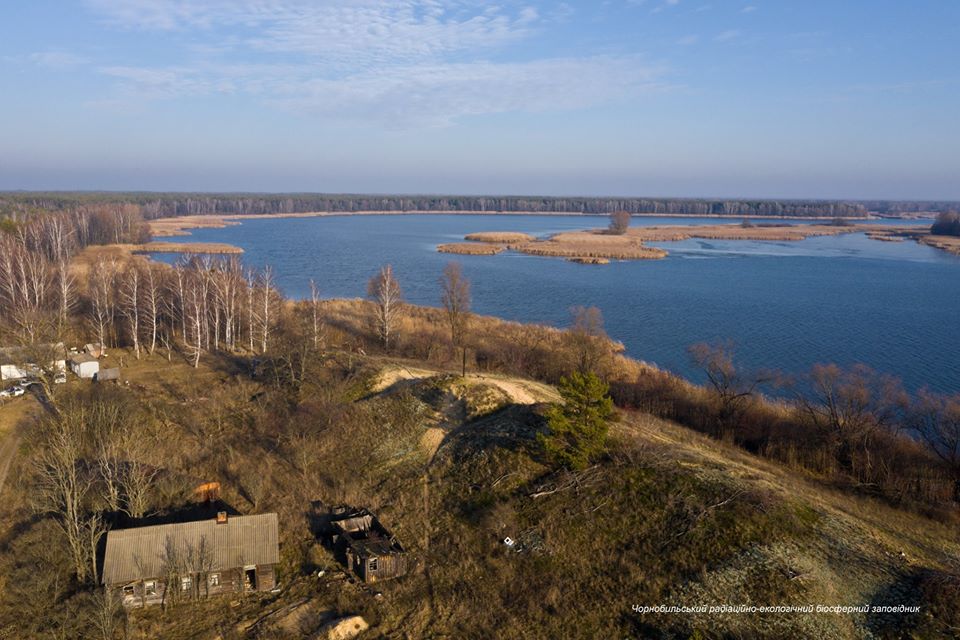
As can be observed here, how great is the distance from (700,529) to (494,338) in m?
25.1

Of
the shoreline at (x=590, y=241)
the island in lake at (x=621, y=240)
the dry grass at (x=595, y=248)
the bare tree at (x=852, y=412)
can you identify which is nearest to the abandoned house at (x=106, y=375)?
the bare tree at (x=852, y=412)

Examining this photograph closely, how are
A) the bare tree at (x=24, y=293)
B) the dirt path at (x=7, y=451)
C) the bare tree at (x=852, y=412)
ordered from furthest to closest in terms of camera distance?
the bare tree at (x=24, y=293) < the bare tree at (x=852, y=412) < the dirt path at (x=7, y=451)

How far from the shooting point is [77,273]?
59656 millimetres

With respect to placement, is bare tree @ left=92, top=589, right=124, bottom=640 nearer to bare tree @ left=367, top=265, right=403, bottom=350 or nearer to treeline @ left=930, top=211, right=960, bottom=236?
Answer: bare tree @ left=367, top=265, right=403, bottom=350

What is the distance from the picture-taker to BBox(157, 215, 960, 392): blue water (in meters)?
44.3

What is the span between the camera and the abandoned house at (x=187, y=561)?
18.9 meters

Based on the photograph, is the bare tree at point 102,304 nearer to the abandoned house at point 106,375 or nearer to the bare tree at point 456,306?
the abandoned house at point 106,375

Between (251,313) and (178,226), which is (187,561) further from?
(178,226)

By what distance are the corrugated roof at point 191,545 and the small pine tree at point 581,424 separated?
10167 millimetres

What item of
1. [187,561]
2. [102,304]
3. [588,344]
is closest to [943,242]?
[588,344]

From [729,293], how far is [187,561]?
58.7m

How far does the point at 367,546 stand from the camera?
20234 mm

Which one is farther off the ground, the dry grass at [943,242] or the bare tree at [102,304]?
the dry grass at [943,242]

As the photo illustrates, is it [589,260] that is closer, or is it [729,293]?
[729,293]
